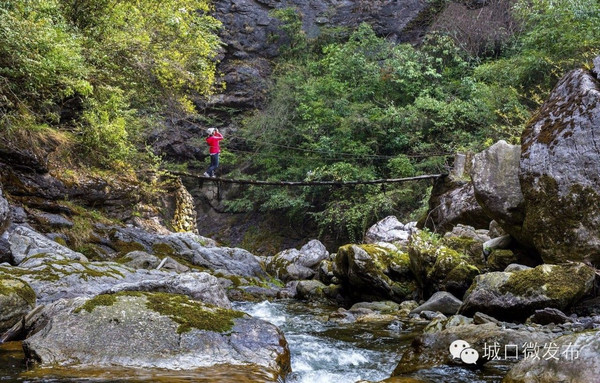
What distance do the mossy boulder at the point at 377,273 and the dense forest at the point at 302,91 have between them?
143 inches

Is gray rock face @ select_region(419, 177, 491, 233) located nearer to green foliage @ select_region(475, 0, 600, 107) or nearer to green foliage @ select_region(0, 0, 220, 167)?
green foliage @ select_region(475, 0, 600, 107)

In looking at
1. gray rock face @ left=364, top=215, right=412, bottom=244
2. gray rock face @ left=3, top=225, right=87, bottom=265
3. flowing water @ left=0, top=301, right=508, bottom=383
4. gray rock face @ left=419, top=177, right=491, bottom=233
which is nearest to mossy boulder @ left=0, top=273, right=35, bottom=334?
flowing water @ left=0, top=301, right=508, bottom=383

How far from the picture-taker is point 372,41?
15.7 m

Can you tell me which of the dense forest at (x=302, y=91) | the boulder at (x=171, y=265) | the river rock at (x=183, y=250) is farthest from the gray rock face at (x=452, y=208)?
the boulder at (x=171, y=265)

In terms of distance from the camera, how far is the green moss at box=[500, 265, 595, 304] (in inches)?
171

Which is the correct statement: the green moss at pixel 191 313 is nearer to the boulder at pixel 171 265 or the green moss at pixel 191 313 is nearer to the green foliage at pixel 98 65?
the boulder at pixel 171 265

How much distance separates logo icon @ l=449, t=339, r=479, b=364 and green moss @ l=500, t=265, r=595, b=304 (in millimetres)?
1546

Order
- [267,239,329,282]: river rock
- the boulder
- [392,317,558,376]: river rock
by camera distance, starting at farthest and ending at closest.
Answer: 1. [267,239,329,282]: river rock
2. the boulder
3. [392,317,558,376]: river rock

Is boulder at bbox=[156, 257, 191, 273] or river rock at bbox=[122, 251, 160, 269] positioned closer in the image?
river rock at bbox=[122, 251, 160, 269]

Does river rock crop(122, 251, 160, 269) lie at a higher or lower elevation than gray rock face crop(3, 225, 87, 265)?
lower

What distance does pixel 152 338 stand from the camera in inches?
113

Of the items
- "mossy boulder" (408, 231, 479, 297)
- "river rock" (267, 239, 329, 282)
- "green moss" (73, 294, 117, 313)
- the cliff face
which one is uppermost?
the cliff face

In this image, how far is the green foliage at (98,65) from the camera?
627 cm

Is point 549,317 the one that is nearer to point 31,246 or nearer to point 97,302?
point 97,302
